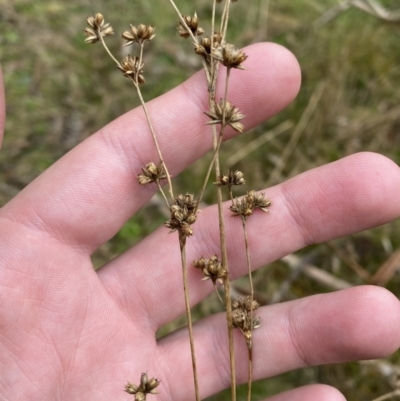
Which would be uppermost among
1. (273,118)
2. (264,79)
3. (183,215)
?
(273,118)

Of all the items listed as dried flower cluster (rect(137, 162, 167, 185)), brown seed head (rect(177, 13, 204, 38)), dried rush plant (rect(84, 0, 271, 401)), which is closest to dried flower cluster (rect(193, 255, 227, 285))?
dried rush plant (rect(84, 0, 271, 401))

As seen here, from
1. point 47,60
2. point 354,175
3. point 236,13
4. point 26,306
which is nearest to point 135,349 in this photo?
point 26,306

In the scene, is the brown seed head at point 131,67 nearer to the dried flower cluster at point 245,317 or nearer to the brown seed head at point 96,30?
the brown seed head at point 96,30

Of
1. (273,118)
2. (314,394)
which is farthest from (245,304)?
(273,118)

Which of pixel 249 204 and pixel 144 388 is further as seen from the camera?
pixel 249 204

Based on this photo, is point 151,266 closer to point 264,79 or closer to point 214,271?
point 214,271

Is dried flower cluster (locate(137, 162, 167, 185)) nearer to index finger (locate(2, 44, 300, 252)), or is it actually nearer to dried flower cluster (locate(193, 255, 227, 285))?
index finger (locate(2, 44, 300, 252))

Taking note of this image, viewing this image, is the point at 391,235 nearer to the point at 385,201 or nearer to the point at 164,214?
the point at 385,201
